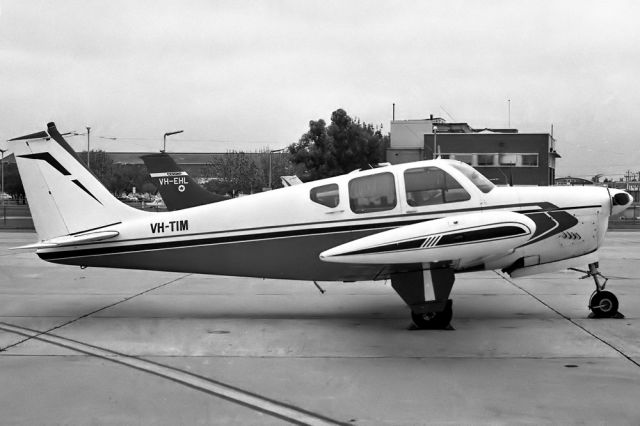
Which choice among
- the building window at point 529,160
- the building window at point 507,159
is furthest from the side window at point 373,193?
the building window at point 529,160

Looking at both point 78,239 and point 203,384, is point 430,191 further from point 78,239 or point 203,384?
point 78,239

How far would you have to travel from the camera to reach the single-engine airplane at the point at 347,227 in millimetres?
7824

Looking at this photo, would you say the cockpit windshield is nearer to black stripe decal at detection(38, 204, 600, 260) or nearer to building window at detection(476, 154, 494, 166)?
black stripe decal at detection(38, 204, 600, 260)

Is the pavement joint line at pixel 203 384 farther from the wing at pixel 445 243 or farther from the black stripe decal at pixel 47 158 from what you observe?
the black stripe decal at pixel 47 158

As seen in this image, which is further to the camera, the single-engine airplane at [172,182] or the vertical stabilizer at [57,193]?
the single-engine airplane at [172,182]

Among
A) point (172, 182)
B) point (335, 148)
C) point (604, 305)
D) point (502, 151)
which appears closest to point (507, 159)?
point (502, 151)

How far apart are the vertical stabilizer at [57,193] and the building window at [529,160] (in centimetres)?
5615

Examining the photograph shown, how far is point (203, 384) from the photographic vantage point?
5.83 metres

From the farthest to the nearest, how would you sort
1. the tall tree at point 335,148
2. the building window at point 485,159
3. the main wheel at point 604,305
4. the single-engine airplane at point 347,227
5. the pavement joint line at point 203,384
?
the building window at point 485,159
the tall tree at point 335,148
the main wheel at point 604,305
the single-engine airplane at point 347,227
the pavement joint line at point 203,384

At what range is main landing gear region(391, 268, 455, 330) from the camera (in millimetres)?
7824

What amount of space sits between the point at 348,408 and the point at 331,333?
2865 mm

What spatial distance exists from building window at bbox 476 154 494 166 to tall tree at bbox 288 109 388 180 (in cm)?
1210

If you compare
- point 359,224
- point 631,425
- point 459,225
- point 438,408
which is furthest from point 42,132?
point 631,425

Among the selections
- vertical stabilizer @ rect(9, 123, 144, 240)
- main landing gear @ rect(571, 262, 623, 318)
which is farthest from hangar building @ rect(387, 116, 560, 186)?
vertical stabilizer @ rect(9, 123, 144, 240)
